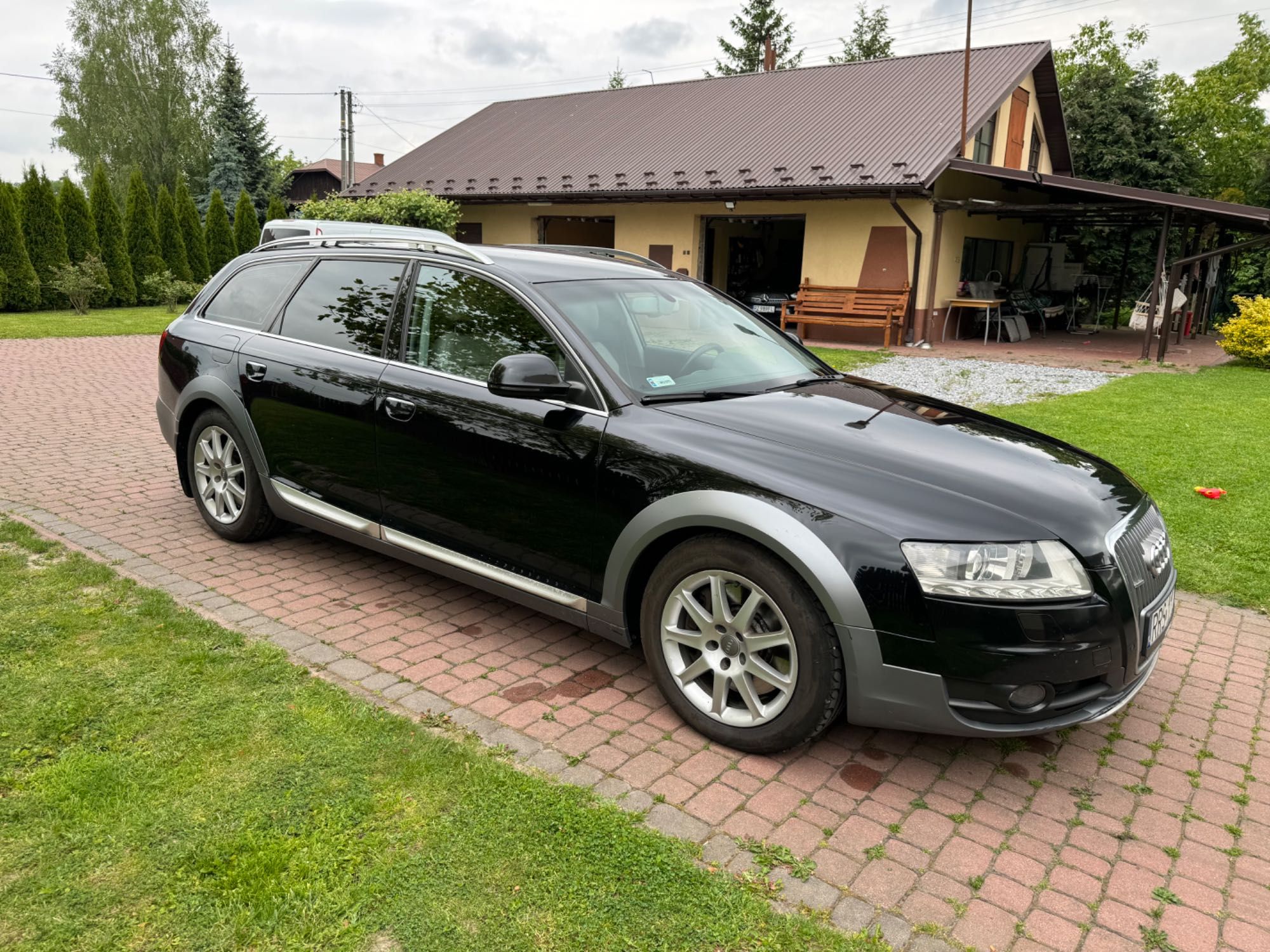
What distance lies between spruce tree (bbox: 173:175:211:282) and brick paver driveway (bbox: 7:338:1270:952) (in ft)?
74.8

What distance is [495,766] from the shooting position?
2980 mm

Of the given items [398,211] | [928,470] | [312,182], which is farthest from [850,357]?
[312,182]

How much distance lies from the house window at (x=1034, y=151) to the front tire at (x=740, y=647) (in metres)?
24.4

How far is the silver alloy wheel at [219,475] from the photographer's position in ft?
16.2

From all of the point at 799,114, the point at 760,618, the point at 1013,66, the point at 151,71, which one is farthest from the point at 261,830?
the point at 151,71

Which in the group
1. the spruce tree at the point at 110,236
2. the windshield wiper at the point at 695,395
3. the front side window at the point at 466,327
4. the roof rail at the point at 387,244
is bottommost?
the windshield wiper at the point at 695,395

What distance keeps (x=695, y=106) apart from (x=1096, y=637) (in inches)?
920

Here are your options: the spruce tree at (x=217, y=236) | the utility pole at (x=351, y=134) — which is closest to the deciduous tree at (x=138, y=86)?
the utility pole at (x=351, y=134)

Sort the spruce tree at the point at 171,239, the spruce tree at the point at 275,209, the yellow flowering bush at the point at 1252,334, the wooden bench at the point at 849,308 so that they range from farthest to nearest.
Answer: the spruce tree at the point at 275,209
the spruce tree at the point at 171,239
the wooden bench at the point at 849,308
the yellow flowering bush at the point at 1252,334

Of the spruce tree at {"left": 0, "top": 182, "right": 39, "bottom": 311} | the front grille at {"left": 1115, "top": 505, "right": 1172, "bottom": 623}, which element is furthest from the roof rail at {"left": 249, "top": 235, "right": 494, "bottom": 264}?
the spruce tree at {"left": 0, "top": 182, "right": 39, "bottom": 311}

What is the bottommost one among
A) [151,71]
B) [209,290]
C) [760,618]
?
[760,618]

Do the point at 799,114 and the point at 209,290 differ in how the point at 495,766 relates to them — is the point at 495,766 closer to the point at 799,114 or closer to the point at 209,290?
the point at 209,290

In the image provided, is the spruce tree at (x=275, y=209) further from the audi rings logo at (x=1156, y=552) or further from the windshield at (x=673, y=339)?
the audi rings logo at (x=1156, y=552)

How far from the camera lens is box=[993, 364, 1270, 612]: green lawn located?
17.1 ft
